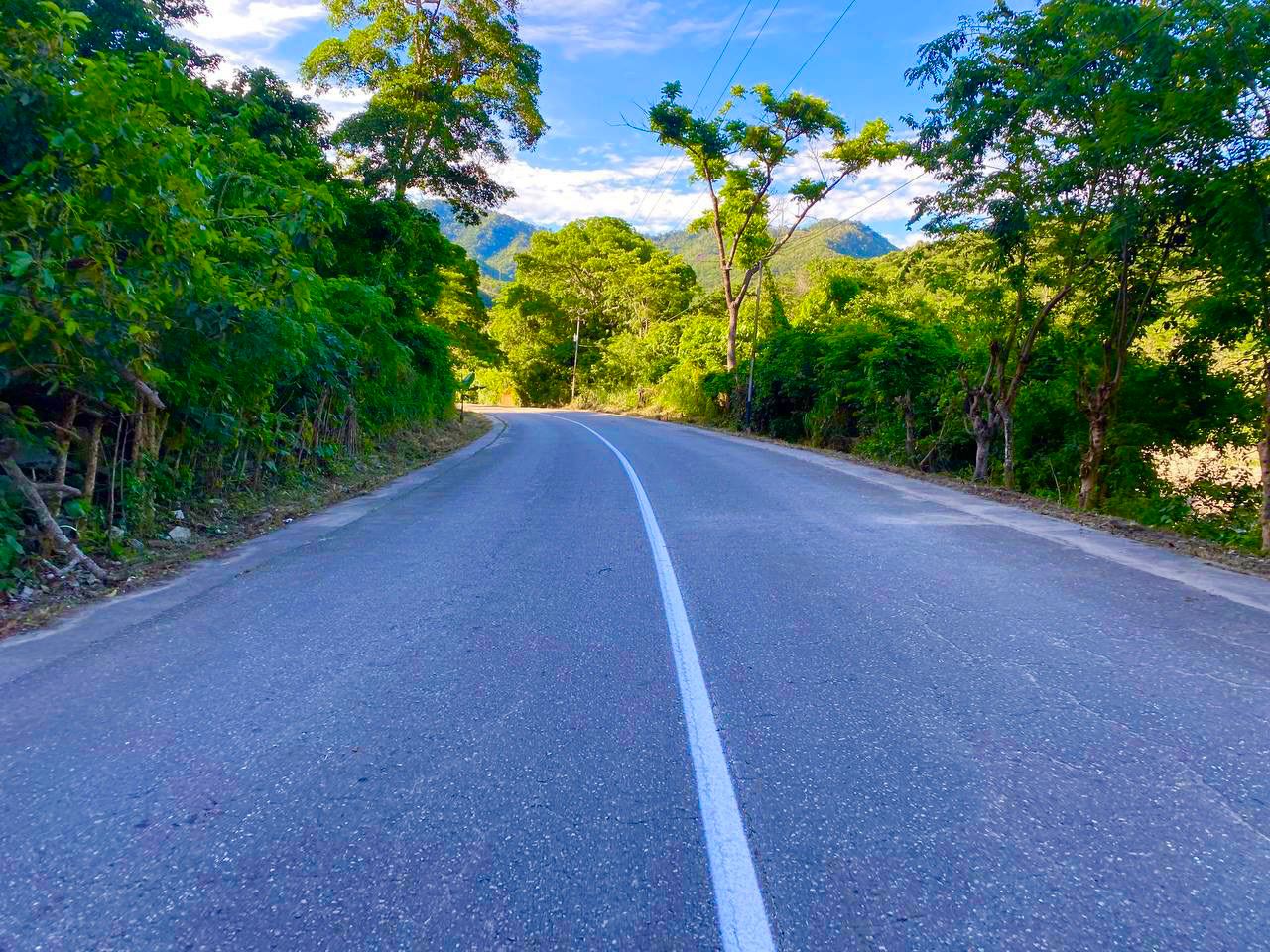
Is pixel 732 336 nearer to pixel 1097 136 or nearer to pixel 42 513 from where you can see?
pixel 1097 136

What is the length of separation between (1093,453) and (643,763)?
11179mm

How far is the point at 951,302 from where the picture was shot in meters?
18.4

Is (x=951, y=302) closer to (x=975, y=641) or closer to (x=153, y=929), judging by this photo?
(x=975, y=641)

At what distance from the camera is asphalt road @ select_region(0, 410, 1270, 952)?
2.22 metres

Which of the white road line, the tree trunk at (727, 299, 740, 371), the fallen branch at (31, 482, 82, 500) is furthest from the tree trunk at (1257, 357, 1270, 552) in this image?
the tree trunk at (727, 299, 740, 371)

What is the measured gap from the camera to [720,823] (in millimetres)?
2648

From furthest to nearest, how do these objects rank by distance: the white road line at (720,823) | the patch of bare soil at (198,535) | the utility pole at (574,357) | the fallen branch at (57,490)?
1. the utility pole at (574,357)
2. the fallen branch at (57,490)
3. the patch of bare soil at (198,535)
4. the white road line at (720,823)

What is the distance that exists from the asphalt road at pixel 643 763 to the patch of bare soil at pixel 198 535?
1.45 ft

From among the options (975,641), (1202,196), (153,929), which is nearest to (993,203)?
(1202,196)

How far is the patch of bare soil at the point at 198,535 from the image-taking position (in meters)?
5.18

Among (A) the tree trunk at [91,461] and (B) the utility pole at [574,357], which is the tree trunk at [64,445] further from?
(B) the utility pole at [574,357]

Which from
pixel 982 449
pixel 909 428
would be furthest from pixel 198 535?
pixel 909 428

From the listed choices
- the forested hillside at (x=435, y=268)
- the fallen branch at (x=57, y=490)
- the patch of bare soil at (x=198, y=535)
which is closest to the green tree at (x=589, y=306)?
the forested hillside at (x=435, y=268)

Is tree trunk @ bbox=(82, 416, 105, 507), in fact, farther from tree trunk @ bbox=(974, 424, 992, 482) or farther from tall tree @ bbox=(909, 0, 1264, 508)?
tree trunk @ bbox=(974, 424, 992, 482)
